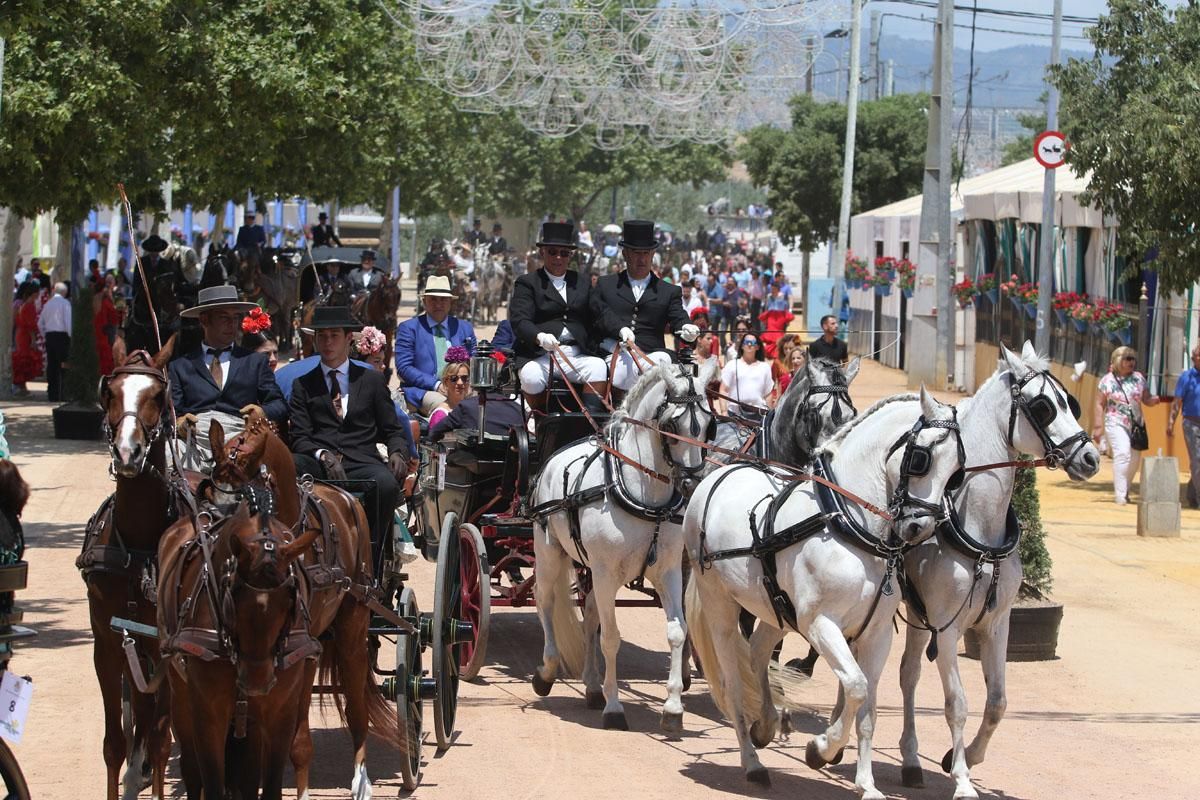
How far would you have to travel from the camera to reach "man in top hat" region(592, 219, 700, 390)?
11.8 metres

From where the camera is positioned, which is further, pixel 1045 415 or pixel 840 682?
pixel 1045 415

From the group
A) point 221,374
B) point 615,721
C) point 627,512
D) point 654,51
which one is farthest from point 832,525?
point 654,51

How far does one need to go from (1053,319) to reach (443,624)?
21.0 metres

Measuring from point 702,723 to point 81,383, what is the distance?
50.8ft

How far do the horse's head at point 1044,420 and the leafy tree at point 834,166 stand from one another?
162ft

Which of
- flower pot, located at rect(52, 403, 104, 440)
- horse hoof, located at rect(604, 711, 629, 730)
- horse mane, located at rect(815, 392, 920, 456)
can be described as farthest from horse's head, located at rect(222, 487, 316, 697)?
flower pot, located at rect(52, 403, 104, 440)

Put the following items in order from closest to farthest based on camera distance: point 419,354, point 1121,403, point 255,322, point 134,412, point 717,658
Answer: point 134,412
point 717,658
point 255,322
point 419,354
point 1121,403

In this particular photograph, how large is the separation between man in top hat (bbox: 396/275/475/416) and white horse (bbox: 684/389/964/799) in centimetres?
506

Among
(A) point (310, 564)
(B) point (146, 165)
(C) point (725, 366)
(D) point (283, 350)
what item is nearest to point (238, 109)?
(B) point (146, 165)

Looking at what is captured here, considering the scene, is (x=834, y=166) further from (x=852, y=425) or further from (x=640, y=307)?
(x=852, y=425)

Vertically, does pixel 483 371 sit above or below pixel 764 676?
above

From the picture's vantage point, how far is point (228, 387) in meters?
8.88

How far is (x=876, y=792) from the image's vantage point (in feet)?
27.0

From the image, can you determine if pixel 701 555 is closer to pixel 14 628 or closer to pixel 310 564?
pixel 310 564
